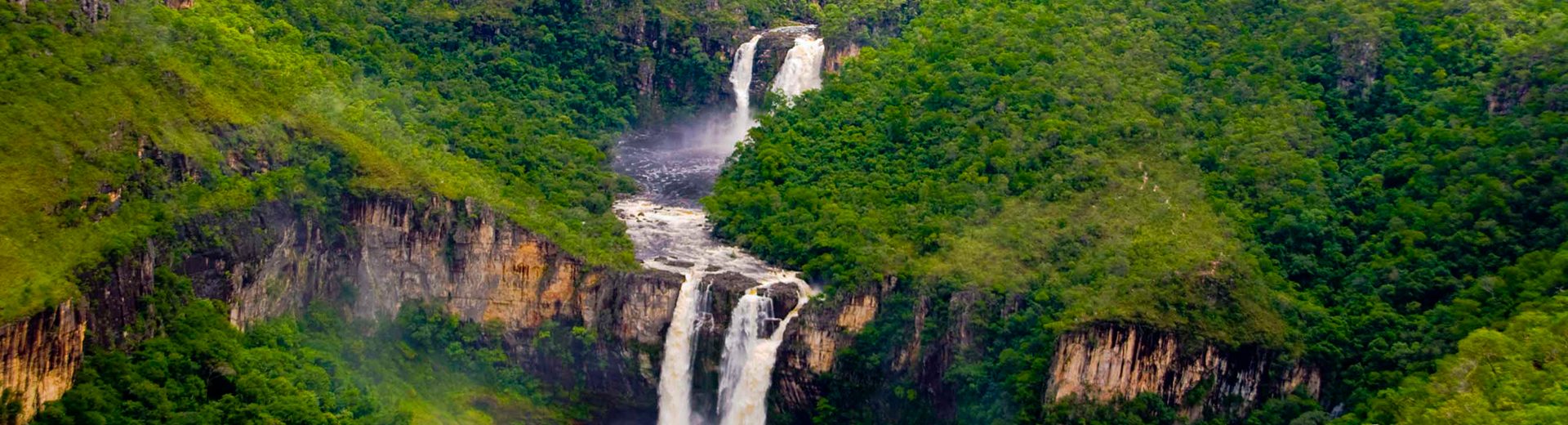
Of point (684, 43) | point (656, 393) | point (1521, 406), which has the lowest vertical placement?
point (656, 393)

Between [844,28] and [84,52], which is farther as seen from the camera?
[844,28]

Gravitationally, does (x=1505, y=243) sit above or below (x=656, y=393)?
above

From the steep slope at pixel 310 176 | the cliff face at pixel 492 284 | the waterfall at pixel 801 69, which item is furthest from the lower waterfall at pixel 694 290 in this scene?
the waterfall at pixel 801 69

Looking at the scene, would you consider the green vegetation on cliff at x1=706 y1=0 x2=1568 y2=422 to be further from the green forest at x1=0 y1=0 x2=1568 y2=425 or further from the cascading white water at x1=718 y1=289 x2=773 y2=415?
the cascading white water at x1=718 y1=289 x2=773 y2=415

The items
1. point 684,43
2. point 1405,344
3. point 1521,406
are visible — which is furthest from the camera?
point 684,43

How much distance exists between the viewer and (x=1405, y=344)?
57.5m

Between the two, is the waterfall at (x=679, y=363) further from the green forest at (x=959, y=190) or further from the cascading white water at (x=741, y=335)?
the cascading white water at (x=741, y=335)

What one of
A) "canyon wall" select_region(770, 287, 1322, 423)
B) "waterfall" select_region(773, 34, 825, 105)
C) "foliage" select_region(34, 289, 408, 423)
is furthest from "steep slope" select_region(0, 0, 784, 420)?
"waterfall" select_region(773, 34, 825, 105)

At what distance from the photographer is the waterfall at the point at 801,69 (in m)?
81.6

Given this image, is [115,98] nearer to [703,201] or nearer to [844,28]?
[703,201]

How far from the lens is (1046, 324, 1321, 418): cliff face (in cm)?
5922

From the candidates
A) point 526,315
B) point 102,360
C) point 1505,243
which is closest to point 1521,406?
point 1505,243

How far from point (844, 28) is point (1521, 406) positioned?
3484 cm

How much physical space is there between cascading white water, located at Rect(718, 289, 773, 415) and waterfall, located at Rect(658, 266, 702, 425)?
3.47ft
